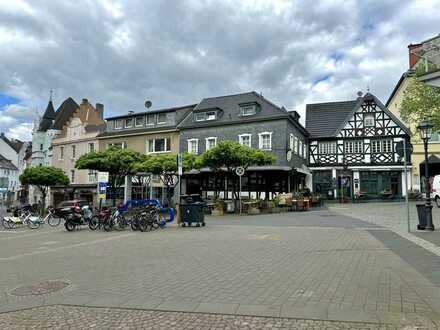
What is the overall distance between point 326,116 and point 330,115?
0.44m

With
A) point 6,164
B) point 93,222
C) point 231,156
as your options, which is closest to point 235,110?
point 231,156

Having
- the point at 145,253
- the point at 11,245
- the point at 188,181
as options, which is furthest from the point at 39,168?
the point at 145,253

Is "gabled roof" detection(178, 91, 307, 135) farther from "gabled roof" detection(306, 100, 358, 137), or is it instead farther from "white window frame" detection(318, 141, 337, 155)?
"gabled roof" detection(306, 100, 358, 137)

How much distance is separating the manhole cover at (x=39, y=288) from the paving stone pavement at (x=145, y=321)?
101 centimetres

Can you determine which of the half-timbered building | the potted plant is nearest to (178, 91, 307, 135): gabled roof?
the half-timbered building

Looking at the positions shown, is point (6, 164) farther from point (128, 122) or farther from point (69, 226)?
point (69, 226)

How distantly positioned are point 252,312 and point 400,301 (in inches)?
83.0

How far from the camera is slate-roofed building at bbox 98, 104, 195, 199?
35438 millimetres

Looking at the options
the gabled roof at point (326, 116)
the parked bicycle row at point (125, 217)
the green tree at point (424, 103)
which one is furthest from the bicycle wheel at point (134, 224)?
the gabled roof at point (326, 116)

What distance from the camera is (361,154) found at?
Result: 1502 inches

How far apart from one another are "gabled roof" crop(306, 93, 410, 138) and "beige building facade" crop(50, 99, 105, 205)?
23541 millimetres

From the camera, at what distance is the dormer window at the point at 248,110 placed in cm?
3153

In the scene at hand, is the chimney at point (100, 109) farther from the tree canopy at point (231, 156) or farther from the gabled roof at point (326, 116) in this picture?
the tree canopy at point (231, 156)

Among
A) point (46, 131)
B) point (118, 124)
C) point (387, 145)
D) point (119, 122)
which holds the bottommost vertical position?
point (387, 145)
